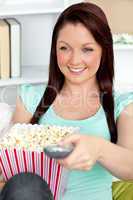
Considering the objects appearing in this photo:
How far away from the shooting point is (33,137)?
113cm

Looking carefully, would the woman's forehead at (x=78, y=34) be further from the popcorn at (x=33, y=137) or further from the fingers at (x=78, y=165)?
the fingers at (x=78, y=165)

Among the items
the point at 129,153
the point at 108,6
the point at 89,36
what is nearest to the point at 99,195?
the point at 129,153

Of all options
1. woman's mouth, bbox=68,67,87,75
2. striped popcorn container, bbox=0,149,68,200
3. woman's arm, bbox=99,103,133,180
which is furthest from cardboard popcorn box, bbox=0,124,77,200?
woman's mouth, bbox=68,67,87,75

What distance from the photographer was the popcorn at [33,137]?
109cm

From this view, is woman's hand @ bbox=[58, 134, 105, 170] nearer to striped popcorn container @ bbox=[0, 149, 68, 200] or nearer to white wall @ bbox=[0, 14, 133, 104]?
striped popcorn container @ bbox=[0, 149, 68, 200]

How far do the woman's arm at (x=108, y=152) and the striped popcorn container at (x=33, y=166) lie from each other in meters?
0.11

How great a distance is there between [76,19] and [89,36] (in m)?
0.06

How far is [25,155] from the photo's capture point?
1090 millimetres

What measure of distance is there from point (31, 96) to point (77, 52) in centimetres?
27

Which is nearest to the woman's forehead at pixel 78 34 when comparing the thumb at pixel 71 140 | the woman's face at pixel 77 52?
the woman's face at pixel 77 52

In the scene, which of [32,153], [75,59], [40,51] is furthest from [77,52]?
[40,51]

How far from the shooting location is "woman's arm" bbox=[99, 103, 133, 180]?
1133mm

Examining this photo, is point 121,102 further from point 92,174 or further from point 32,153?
point 32,153

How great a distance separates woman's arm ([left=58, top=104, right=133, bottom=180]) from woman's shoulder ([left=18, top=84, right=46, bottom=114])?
289mm
